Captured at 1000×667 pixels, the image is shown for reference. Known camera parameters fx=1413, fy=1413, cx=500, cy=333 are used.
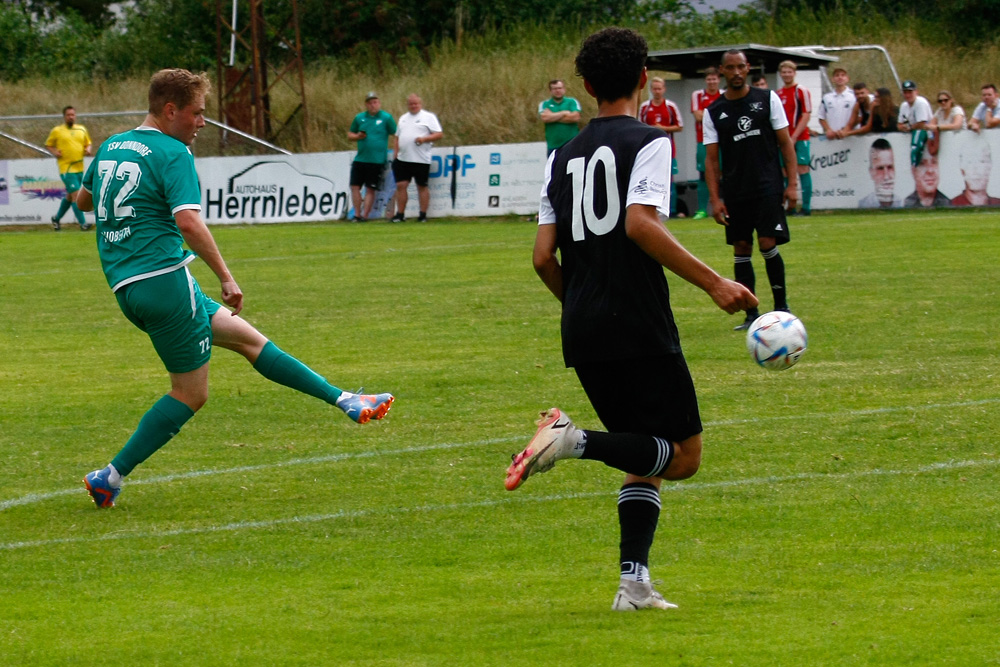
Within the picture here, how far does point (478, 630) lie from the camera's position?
4469mm

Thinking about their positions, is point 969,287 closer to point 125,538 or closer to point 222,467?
point 222,467

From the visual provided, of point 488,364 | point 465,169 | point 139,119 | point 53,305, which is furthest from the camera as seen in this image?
point 139,119

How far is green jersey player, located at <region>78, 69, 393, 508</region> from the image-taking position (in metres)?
6.11

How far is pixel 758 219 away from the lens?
10906 mm

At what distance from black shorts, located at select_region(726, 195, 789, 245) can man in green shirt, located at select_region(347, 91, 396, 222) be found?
48.3ft

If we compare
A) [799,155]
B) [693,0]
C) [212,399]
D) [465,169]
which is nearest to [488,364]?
[212,399]

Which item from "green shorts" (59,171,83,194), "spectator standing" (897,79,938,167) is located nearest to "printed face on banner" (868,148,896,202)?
"spectator standing" (897,79,938,167)

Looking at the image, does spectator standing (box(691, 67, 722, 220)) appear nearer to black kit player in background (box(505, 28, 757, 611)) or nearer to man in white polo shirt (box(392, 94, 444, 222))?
man in white polo shirt (box(392, 94, 444, 222))

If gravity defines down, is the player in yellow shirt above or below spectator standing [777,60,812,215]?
below

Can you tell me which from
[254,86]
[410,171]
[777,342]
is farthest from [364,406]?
[254,86]

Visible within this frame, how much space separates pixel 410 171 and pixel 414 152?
387mm

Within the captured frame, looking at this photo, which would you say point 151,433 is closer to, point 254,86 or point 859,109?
point 859,109

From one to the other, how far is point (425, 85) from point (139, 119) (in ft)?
22.1

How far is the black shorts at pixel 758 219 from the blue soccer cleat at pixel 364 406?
15.7ft
